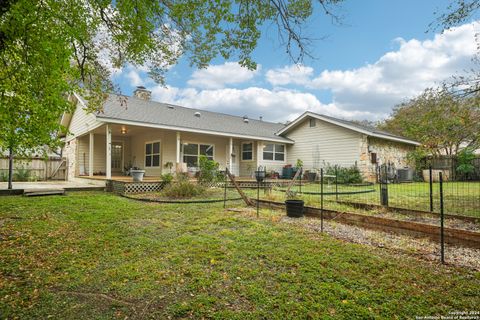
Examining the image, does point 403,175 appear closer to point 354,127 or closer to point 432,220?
point 354,127

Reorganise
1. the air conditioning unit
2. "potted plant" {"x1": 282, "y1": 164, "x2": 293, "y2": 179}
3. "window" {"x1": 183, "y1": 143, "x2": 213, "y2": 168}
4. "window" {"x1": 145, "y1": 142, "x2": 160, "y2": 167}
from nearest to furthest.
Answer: "window" {"x1": 145, "y1": 142, "x2": 160, "y2": 167}
"window" {"x1": 183, "y1": 143, "x2": 213, "y2": 168}
the air conditioning unit
"potted plant" {"x1": 282, "y1": 164, "x2": 293, "y2": 179}

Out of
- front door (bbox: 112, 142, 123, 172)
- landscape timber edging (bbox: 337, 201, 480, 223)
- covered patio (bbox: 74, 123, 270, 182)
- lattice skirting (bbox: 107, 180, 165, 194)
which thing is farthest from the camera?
front door (bbox: 112, 142, 123, 172)

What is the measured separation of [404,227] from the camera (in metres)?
4.36

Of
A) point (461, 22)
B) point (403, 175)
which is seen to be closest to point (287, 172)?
point (403, 175)

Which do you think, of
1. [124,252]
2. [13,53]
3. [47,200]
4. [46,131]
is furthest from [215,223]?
[47,200]

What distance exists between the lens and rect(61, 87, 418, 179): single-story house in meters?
12.9

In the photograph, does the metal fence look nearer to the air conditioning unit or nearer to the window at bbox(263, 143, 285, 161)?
the air conditioning unit

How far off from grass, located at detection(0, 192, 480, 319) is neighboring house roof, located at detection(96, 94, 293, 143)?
637 centimetres

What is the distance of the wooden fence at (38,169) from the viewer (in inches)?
536

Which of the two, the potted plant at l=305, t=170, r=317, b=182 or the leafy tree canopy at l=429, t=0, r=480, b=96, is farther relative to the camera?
the potted plant at l=305, t=170, r=317, b=182

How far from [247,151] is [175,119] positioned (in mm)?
5478

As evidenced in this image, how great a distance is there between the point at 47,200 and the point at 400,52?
13.5 metres

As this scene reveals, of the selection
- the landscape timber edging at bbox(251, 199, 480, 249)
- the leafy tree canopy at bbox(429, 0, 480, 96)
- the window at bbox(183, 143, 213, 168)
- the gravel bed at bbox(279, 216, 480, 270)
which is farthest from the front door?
the leafy tree canopy at bbox(429, 0, 480, 96)

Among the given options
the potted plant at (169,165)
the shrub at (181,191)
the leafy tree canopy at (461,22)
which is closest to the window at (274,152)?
the potted plant at (169,165)
